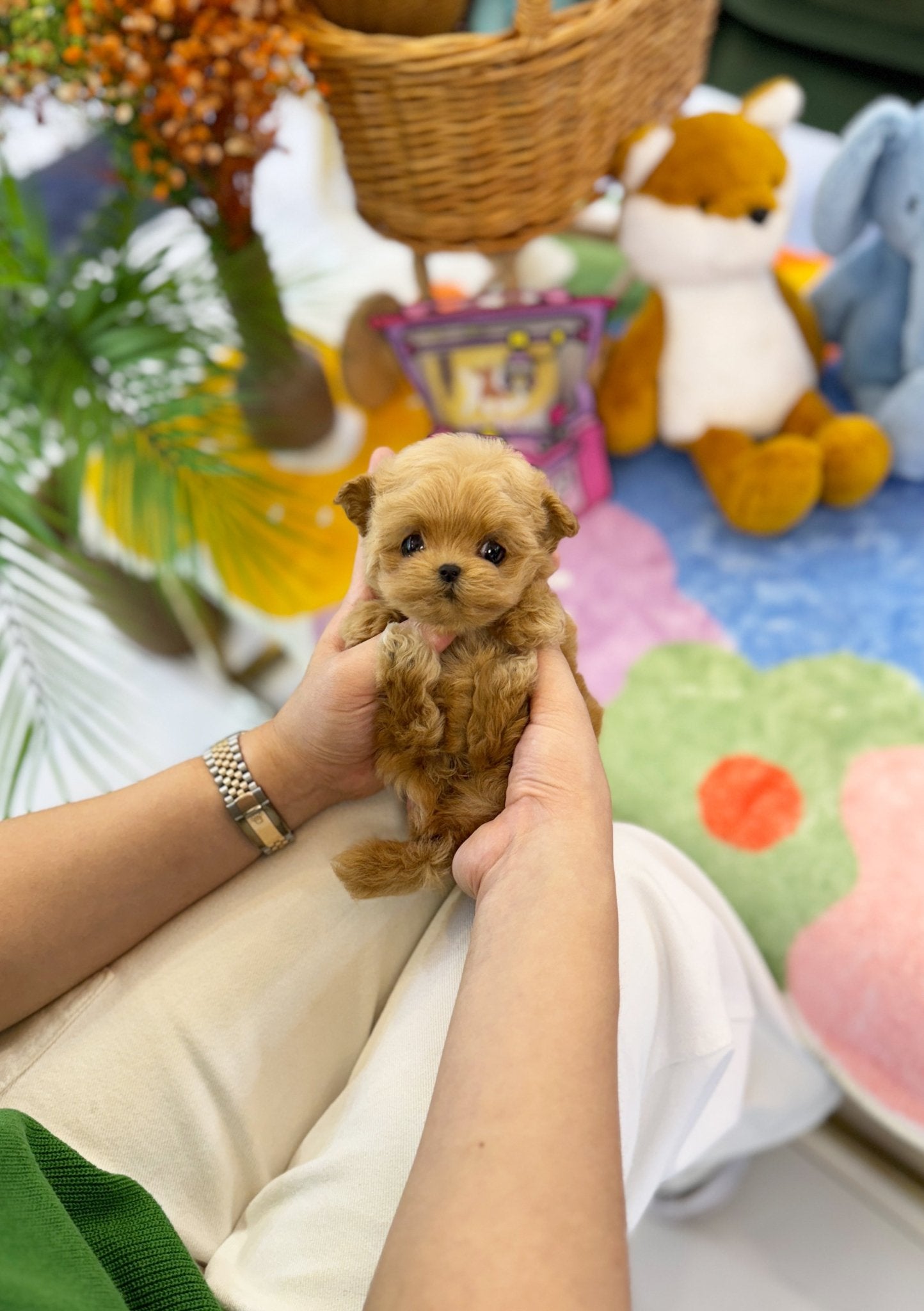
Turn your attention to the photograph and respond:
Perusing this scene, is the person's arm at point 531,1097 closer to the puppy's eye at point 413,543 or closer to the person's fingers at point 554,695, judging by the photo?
the person's fingers at point 554,695

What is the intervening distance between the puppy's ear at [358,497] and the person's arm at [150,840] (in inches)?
2.3

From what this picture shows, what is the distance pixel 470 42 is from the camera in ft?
3.51

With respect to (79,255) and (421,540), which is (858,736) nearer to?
(421,540)

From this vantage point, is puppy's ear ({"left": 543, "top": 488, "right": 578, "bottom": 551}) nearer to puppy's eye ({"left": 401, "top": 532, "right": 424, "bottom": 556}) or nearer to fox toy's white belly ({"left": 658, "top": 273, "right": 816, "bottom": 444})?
puppy's eye ({"left": 401, "top": 532, "right": 424, "bottom": 556})

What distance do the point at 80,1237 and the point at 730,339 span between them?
130 cm

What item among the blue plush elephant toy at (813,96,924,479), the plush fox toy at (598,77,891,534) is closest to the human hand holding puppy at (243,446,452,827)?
the plush fox toy at (598,77,891,534)

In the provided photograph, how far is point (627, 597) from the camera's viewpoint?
1.36 m

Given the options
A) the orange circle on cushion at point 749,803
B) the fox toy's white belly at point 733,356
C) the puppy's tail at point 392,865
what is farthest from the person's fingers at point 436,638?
the fox toy's white belly at point 733,356

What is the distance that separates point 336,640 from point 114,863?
0.76 feet

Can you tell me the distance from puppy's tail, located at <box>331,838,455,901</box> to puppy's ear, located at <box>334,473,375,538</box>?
23 cm

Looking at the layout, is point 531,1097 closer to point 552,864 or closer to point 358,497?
point 552,864

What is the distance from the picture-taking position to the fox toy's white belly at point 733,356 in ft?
4.53

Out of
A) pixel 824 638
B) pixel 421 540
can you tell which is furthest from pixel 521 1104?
pixel 824 638

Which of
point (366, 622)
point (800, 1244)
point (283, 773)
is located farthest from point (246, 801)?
point (800, 1244)
